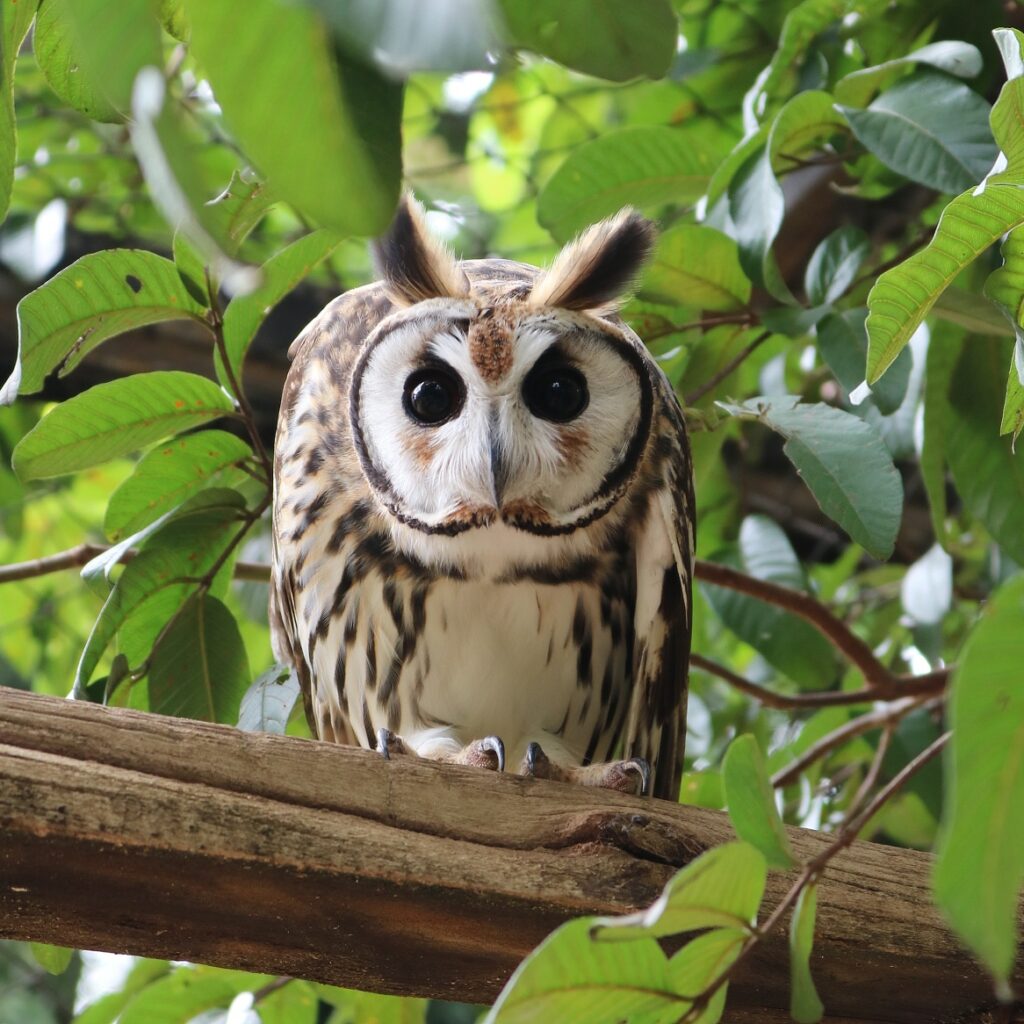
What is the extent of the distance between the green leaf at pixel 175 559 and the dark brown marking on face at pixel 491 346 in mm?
332

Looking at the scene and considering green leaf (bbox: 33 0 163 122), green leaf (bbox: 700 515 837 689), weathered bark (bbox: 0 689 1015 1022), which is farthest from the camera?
green leaf (bbox: 700 515 837 689)

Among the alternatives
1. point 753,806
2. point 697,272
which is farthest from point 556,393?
point 753,806

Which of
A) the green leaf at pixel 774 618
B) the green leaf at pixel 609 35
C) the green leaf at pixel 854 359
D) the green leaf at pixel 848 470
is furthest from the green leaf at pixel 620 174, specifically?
the green leaf at pixel 609 35

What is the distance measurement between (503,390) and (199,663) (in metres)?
0.49

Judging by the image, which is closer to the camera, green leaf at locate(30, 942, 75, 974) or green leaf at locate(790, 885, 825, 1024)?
green leaf at locate(790, 885, 825, 1024)

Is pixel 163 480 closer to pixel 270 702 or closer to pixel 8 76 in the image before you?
pixel 270 702

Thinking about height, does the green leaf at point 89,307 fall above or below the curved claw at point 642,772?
above

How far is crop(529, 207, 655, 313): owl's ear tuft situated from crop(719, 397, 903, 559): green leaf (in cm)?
31

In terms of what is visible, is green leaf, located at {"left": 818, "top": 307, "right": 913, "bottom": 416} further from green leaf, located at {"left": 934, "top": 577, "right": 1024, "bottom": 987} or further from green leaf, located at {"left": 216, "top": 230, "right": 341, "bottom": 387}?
green leaf, located at {"left": 934, "top": 577, "right": 1024, "bottom": 987}

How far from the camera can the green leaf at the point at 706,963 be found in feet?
2.67

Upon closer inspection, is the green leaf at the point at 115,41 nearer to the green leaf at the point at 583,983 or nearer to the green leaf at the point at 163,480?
the green leaf at the point at 583,983

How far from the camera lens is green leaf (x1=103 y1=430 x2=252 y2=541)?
1.52 meters

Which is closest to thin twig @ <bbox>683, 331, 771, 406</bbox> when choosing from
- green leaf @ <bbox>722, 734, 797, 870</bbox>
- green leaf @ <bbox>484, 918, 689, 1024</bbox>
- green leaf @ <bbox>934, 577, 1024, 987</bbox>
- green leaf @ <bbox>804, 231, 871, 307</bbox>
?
→ green leaf @ <bbox>804, 231, 871, 307</bbox>

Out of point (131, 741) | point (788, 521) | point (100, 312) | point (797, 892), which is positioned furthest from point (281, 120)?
point (788, 521)
